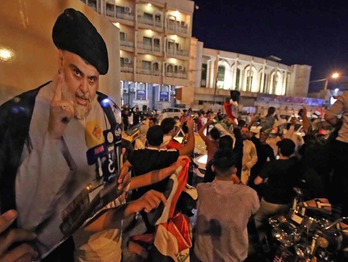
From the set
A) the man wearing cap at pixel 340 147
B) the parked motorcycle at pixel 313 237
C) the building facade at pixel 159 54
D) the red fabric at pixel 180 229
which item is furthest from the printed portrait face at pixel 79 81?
the building facade at pixel 159 54

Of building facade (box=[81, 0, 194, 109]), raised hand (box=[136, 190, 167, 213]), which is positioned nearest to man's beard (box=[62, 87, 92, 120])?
raised hand (box=[136, 190, 167, 213])

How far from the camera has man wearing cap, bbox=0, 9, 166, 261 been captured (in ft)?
2.67

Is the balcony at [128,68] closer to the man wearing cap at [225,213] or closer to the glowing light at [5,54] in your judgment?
the man wearing cap at [225,213]

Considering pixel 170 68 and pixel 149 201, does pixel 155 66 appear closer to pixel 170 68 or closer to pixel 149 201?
pixel 170 68

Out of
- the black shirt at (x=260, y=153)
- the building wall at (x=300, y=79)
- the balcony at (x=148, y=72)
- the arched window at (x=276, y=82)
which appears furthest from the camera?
the building wall at (x=300, y=79)

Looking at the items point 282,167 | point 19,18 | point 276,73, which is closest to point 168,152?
point 19,18

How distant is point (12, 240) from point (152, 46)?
94.2ft

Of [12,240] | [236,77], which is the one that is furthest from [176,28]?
[12,240]

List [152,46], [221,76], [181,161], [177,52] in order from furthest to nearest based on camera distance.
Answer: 1. [221,76]
2. [177,52]
3. [152,46]
4. [181,161]

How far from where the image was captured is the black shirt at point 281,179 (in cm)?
285

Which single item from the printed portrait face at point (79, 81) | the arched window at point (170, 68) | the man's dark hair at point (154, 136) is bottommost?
the man's dark hair at point (154, 136)

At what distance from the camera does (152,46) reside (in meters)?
26.9

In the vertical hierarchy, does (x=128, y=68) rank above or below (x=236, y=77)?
below

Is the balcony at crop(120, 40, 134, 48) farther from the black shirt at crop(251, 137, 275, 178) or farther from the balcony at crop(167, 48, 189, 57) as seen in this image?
the black shirt at crop(251, 137, 275, 178)
